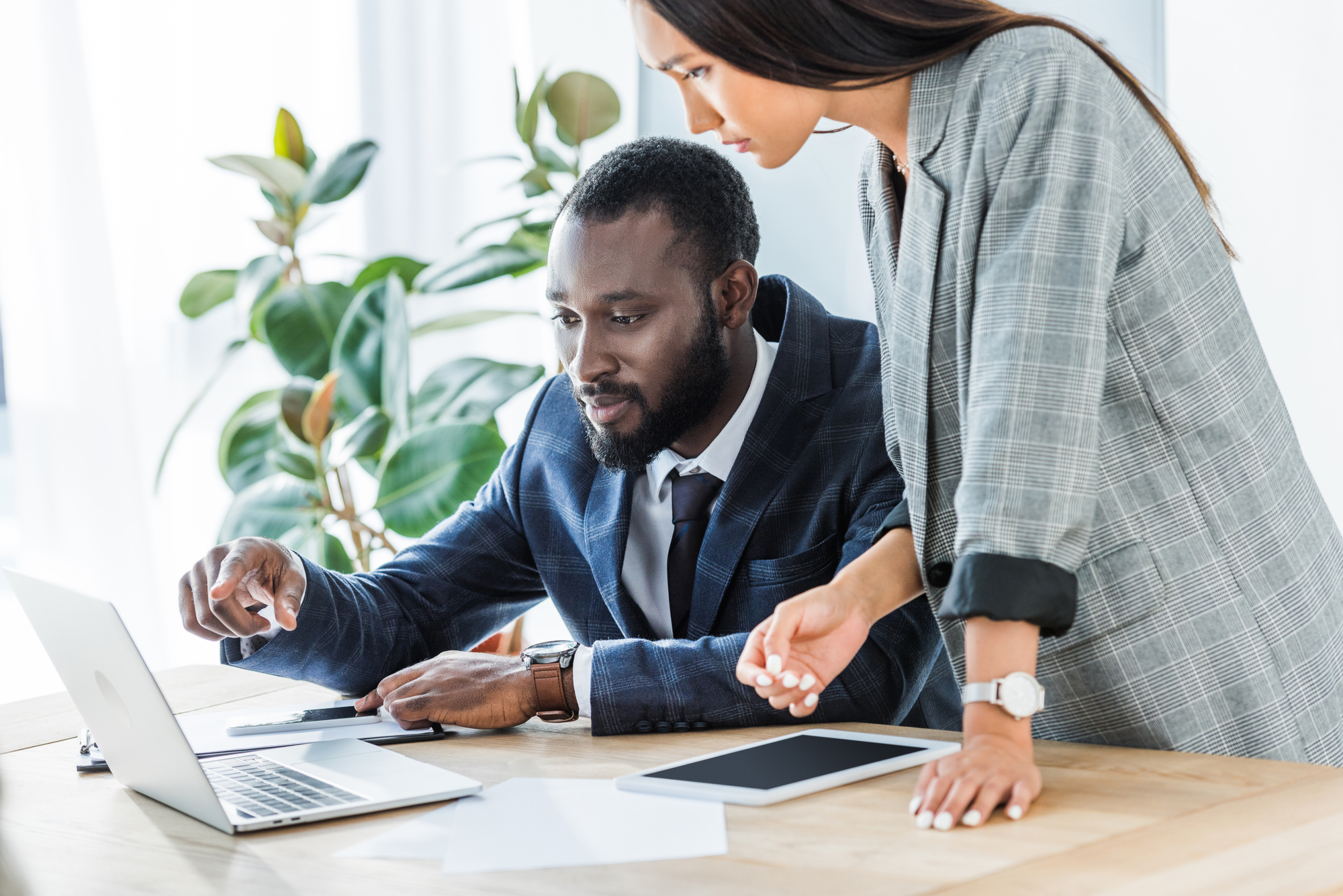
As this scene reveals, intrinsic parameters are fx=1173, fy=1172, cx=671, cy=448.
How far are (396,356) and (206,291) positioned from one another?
0.52 m

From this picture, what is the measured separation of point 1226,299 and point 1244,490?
15 cm

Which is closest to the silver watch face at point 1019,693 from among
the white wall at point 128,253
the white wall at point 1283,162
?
the white wall at point 1283,162

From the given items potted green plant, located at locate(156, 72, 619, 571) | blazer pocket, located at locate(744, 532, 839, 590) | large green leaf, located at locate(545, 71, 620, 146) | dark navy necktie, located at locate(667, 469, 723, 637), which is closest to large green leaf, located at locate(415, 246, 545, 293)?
potted green plant, located at locate(156, 72, 619, 571)

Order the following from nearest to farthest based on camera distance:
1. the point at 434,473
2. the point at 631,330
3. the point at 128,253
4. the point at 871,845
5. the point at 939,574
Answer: the point at 871,845 → the point at 939,574 → the point at 631,330 → the point at 434,473 → the point at 128,253

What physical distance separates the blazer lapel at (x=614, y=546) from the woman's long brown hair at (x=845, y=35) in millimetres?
656

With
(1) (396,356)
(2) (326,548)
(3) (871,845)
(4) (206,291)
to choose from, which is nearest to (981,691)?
(3) (871,845)

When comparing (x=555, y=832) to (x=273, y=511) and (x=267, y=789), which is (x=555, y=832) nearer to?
(x=267, y=789)

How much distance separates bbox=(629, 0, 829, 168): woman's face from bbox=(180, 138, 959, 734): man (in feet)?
1.42

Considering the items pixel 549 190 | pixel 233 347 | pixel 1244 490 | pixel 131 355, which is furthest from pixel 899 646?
pixel 131 355

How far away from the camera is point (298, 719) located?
3.89 ft

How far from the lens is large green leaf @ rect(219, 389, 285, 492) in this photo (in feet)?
7.31

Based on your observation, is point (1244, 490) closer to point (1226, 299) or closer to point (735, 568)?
point (1226, 299)

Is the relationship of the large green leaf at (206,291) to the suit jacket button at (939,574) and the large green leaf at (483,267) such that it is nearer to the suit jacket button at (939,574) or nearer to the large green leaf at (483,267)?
the large green leaf at (483,267)

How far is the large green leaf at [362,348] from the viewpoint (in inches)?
82.6
